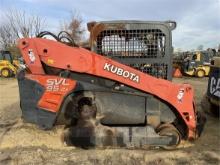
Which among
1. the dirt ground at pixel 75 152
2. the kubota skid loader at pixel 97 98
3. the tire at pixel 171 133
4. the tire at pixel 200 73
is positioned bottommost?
the dirt ground at pixel 75 152

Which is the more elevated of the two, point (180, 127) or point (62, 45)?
point (62, 45)

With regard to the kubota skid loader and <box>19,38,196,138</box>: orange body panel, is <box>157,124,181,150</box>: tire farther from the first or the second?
<box>19,38,196,138</box>: orange body panel

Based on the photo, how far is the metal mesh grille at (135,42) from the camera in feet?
17.0

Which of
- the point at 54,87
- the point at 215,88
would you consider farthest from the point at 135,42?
the point at 215,88

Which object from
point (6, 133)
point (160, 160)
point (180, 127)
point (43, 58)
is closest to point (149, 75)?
point (180, 127)

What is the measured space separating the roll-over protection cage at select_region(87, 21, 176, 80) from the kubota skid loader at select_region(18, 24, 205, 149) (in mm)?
348

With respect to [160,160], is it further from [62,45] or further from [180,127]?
[62,45]

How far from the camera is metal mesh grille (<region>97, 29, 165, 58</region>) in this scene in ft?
17.0

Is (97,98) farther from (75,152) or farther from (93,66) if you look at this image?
(75,152)

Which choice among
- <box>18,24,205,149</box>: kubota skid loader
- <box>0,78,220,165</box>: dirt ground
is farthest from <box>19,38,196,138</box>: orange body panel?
<box>0,78,220,165</box>: dirt ground

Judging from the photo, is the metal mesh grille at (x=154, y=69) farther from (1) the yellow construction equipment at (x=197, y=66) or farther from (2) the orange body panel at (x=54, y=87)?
(1) the yellow construction equipment at (x=197, y=66)

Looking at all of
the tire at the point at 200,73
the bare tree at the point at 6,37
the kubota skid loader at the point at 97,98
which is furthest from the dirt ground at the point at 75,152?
the bare tree at the point at 6,37

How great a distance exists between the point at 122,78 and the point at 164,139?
109cm

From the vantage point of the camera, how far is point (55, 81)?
4.79 m
